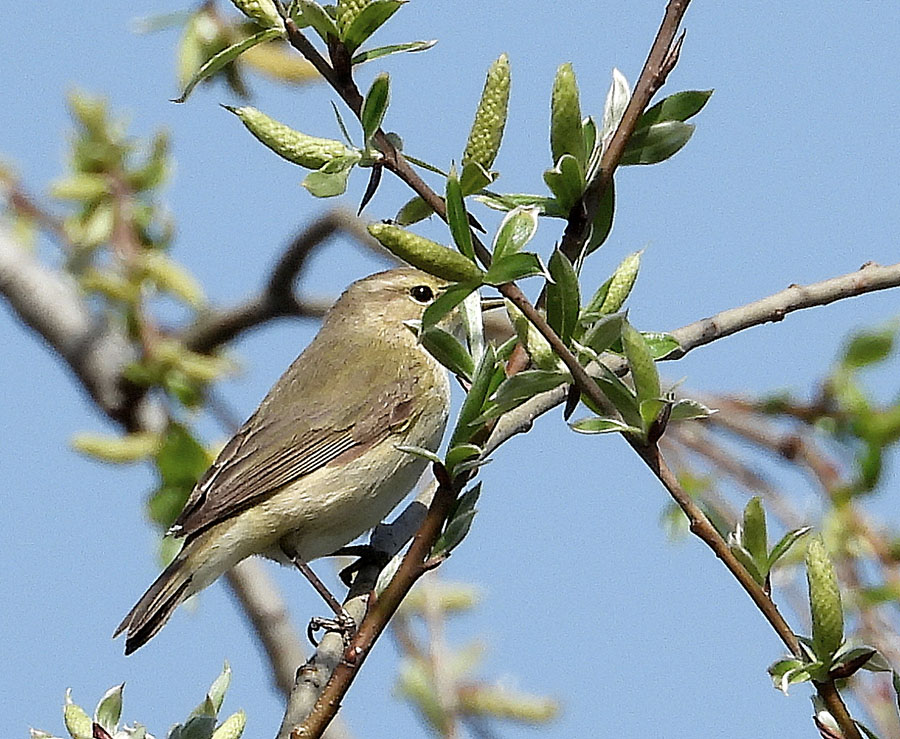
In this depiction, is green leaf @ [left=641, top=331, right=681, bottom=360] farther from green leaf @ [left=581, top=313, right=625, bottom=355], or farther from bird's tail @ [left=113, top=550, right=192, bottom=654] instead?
bird's tail @ [left=113, top=550, right=192, bottom=654]

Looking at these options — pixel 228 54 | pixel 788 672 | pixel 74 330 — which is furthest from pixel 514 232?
pixel 74 330

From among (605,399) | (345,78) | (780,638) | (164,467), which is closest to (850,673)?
(780,638)

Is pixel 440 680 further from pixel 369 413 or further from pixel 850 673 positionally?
pixel 850 673

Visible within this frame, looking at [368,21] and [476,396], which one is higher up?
[368,21]

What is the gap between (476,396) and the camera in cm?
174

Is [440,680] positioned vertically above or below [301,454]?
below

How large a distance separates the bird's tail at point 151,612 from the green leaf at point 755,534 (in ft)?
6.84

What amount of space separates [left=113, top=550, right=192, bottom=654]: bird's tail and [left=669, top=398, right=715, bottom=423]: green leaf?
2086mm

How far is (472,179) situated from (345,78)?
197 mm

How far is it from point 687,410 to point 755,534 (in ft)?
0.57

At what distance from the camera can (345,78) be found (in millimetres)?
1737

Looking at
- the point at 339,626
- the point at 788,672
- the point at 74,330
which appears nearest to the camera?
the point at 788,672

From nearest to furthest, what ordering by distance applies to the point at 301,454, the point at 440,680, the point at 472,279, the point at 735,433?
the point at 472,279 < the point at 440,680 < the point at 735,433 < the point at 301,454

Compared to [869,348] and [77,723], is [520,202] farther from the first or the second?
[869,348]
